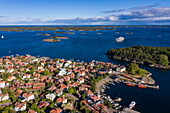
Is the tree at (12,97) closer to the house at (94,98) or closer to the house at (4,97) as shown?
the house at (4,97)

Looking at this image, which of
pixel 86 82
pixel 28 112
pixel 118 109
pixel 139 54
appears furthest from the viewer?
pixel 139 54

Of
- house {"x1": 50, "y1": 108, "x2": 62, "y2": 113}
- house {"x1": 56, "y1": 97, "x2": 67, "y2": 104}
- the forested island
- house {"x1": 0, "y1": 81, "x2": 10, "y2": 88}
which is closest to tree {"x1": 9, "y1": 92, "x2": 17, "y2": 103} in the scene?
house {"x1": 0, "y1": 81, "x2": 10, "y2": 88}

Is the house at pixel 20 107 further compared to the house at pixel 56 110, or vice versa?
the house at pixel 20 107

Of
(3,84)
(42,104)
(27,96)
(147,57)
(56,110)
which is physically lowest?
(56,110)

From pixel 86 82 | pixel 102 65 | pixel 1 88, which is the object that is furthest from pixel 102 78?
pixel 1 88

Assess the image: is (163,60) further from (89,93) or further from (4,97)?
(4,97)

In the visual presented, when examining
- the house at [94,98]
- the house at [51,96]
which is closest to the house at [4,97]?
the house at [51,96]

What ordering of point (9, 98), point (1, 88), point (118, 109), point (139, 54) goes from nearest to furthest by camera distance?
point (118, 109)
point (9, 98)
point (1, 88)
point (139, 54)

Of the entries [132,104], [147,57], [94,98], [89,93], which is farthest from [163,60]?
[94,98]

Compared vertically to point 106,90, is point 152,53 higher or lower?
higher

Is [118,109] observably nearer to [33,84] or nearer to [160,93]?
[160,93]

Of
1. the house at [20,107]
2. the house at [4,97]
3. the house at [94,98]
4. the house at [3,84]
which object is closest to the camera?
the house at [20,107]
